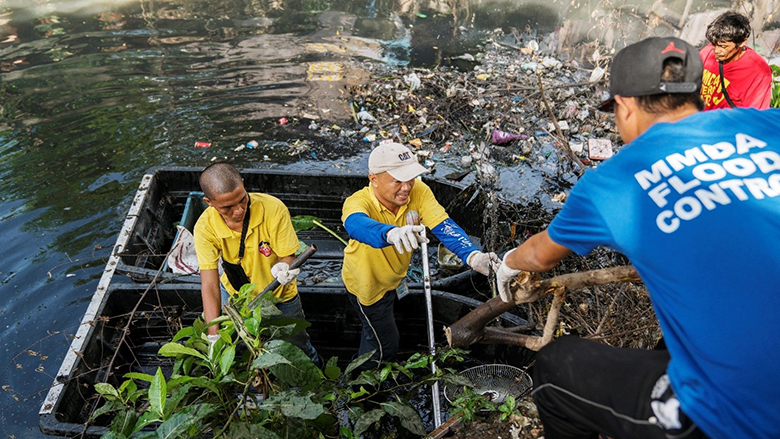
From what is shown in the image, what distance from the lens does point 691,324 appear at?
131cm

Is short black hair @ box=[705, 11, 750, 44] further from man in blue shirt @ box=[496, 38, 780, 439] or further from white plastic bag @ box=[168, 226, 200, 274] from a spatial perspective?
white plastic bag @ box=[168, 226, 200, 274]

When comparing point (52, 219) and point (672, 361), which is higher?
point (672, 361)

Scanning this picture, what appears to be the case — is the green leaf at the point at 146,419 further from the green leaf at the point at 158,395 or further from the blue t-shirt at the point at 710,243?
Result: the blue t-shirt at the point at 710,243

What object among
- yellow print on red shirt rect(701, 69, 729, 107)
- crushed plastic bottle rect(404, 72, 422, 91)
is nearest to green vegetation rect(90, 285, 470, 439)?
yellow print on red shirt rect(701, 69, 729, 107)

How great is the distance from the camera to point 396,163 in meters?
2.87

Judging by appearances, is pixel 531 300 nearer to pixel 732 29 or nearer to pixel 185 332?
pixel 185 332

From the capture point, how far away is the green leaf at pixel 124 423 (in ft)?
6.84

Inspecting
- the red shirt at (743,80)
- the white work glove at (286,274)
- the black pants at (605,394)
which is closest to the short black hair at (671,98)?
the black pants at (605,394)

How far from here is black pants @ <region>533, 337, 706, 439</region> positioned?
145 cm

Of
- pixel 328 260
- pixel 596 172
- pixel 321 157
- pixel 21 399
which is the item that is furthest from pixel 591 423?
pixel 321 157

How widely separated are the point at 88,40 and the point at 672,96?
11.3 m

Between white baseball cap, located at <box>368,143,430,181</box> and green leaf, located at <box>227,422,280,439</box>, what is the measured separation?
1500 millimetres

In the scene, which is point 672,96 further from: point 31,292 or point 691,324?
point 31,292

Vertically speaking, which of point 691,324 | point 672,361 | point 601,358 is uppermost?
point 691,324
